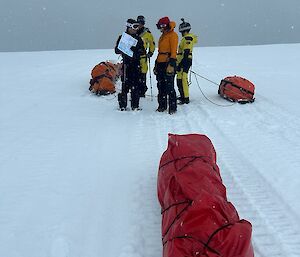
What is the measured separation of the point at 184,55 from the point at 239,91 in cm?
151

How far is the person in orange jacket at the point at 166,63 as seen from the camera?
6.95m

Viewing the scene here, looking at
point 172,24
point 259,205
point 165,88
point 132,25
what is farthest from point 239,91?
point 259,205

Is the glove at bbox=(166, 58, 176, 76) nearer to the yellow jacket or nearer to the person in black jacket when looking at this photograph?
the person in black jacket

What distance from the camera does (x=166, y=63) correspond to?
7262 mm

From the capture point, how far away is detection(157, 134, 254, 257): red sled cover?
94.0 inches

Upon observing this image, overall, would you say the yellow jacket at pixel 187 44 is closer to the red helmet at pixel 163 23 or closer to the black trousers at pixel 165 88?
the black trousers at pixel 165 88

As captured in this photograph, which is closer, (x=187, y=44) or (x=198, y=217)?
(x=198, y=217)

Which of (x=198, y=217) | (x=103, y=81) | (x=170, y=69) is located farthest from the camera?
(x=103, y=81)

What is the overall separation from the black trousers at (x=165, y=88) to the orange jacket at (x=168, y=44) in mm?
181

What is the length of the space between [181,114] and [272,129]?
187cm

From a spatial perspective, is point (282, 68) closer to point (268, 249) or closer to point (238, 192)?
point (238, 192)

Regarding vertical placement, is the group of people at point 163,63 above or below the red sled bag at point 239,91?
above

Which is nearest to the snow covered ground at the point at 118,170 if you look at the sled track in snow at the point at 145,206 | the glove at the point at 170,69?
the sled track in snow at the point at 145,206

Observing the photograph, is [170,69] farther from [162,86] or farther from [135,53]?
[135,53]
